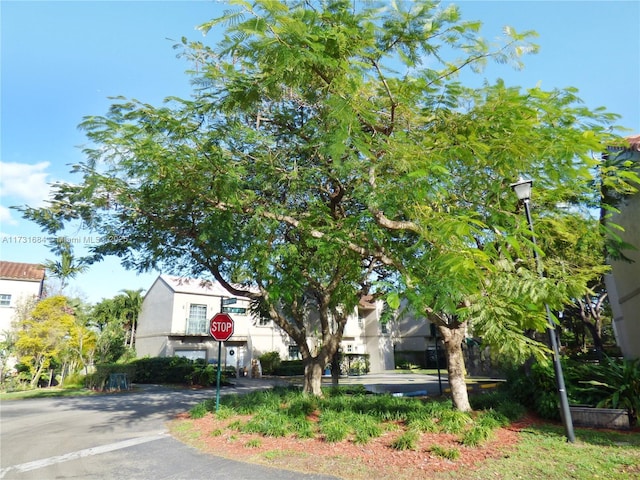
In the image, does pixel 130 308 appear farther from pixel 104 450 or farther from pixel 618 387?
pixel 618 387

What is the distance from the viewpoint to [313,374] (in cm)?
1338

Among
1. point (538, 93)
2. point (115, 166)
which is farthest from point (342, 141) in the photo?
point (115, 166)

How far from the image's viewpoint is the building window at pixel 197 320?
32.3 m

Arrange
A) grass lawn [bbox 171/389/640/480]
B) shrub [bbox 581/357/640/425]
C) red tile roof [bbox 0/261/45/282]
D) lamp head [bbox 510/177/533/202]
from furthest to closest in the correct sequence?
red tile roof [bbox 0/261/45/282] < shrub [bbox 581/357/640/425] < lamp head [bbox 510/177/533/202] < grass lawn [bbox 171/389/640/480]

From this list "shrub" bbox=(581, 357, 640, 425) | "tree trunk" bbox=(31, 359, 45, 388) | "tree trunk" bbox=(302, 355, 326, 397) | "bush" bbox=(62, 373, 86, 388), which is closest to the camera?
"shrub" bbox=(581, 357, 640, 425)

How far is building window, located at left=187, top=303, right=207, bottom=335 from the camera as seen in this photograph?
106ft

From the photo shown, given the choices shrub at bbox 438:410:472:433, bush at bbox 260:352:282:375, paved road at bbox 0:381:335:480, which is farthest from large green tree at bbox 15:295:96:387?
shrub at bbox 438:410:472:433

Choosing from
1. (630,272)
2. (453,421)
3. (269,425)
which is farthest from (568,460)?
(630,272)

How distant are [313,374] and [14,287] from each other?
29.3 metres

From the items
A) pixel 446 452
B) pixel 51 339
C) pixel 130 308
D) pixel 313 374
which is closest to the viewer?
pixel 446 452

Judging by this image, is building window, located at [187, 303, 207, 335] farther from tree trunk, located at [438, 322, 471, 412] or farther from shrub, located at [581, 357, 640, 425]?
shrub, located at [581, 357, 640, 425]

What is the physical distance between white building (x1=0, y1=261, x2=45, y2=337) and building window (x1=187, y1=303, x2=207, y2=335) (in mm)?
11390

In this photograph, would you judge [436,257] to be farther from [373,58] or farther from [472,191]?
[373,58]

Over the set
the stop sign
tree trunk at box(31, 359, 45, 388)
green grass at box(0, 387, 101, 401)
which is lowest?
green grass at box(0, 387, 101, 401)
